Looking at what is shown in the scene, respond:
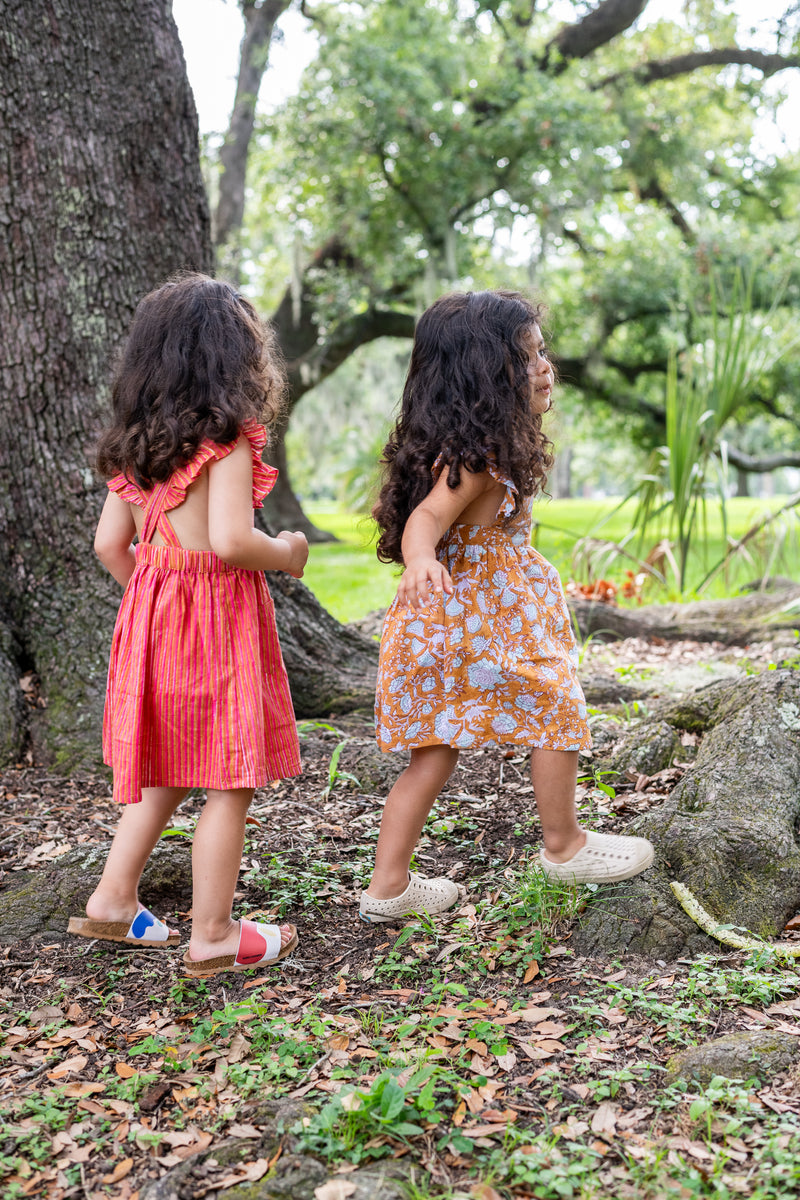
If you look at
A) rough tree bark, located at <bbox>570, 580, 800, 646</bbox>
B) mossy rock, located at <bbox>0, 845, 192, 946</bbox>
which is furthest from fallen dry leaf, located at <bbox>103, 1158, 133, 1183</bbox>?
rough tree bark, located at <bbox>570, 580, 800, 646</bbox>

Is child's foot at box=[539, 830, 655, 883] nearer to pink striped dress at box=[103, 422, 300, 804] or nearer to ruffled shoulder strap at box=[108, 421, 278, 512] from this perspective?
pink striped dress at box=[103, 422, 300, 804]

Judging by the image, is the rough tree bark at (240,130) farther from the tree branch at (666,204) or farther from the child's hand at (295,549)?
the child's hand at (295,549)

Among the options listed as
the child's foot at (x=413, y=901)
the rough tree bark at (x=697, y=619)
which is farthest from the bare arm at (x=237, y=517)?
the rough tree bark at (x=697, y=619)

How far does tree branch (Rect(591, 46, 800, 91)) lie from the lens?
12.3 meters

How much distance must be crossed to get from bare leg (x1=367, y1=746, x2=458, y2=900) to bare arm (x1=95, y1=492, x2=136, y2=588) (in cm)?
82

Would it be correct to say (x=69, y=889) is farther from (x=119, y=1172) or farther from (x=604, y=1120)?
(x=604, y=1120)

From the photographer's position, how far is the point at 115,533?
2.28m

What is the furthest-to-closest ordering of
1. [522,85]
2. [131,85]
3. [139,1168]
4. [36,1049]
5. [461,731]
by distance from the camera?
[522,85] < [131,85] < [461,731] < [36,1049] < [139,1168]

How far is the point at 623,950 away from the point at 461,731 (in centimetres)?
59

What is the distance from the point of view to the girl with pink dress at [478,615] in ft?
7.25

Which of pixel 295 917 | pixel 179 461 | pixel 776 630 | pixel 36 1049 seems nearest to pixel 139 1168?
pixel 36 1049

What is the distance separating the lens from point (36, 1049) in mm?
1898

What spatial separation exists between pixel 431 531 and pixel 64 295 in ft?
6.13

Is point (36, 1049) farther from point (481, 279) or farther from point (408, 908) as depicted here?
point (481, 279)
